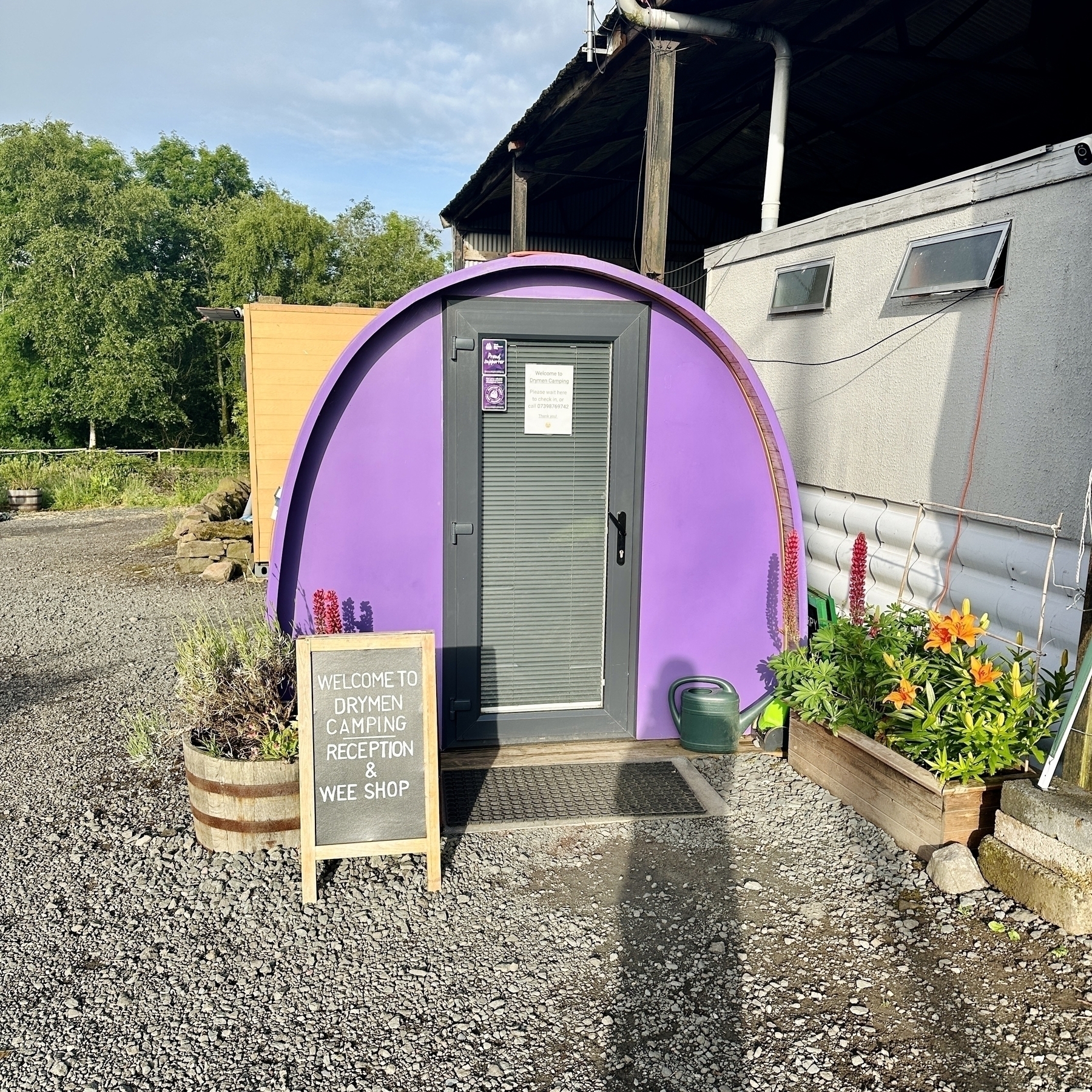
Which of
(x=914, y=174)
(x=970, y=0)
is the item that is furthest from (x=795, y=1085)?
(x=914, y=174)

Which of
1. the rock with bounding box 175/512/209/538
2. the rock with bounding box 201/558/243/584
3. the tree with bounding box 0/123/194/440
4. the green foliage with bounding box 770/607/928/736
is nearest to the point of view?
the green foliage with bounding box 770/607/928/736

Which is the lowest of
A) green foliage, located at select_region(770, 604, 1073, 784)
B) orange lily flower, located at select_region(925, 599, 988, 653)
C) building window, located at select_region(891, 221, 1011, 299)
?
green foliage, located at select_region(770, 604, 1073, 784)

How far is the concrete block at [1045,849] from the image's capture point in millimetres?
3162

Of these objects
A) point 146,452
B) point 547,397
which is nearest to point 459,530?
point 547,397

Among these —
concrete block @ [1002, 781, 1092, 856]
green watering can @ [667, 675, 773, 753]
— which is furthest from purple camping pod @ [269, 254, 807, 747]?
concrete block @ [1002, 781, 1092, 856]

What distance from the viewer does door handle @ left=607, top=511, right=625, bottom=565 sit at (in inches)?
191

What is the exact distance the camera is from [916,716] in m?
3.88

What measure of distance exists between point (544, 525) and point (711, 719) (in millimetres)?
1398

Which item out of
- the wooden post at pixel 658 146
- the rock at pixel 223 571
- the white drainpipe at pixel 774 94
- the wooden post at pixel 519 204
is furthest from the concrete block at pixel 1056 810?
the wooden post at pixel 519 204

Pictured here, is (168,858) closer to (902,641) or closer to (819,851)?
(819,851)

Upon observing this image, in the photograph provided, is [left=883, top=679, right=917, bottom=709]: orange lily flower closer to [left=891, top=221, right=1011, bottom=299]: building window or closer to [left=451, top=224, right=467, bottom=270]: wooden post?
[left=891, top=221, right=1011, bottom=299]: building window

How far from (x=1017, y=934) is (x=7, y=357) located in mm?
31431

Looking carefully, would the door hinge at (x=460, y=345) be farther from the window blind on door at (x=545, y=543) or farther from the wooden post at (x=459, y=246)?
the wooden post at (x=459, y=246)

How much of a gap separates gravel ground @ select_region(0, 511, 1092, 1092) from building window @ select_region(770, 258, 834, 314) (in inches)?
131
